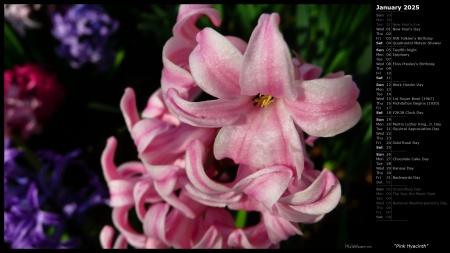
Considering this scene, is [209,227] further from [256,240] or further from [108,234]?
[108,234]

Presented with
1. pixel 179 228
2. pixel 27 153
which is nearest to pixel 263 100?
pixel 179 228

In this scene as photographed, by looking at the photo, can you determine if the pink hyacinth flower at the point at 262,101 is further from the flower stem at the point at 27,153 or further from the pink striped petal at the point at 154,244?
the flower stem at the point at 27,153

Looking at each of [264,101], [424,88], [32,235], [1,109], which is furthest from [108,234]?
[424,88]

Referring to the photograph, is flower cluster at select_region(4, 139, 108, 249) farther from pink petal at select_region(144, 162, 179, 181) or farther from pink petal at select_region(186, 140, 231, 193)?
pink petal at select_region(186, 140, 231, 193)

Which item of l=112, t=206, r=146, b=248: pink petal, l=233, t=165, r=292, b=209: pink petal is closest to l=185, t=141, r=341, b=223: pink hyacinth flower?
l=233, t=165, r=292, b=209: pink petal

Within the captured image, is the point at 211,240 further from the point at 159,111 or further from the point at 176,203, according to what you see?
the point at 159,111
